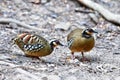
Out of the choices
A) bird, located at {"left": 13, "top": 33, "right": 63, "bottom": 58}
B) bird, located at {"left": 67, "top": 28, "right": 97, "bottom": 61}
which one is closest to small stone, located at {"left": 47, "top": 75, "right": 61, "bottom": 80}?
bird, located at {"left": 13, "top": 33, "right": 63, "bottom": 58}

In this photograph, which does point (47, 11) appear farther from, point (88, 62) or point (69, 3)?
point (88, 62)

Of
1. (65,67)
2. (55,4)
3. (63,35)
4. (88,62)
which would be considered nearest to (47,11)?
(55,4)

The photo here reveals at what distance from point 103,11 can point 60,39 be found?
87.5 inches

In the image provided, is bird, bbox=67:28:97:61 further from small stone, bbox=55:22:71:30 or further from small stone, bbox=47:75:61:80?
small stone, bbox=55:22:71:30

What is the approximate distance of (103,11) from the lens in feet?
A: 38.9

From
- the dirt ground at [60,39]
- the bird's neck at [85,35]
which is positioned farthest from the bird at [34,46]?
the bird's neck at [85,35]

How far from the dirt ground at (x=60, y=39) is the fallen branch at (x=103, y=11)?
0.14 metres

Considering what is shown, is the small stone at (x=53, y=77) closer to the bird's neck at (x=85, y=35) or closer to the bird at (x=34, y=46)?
the bird at (x=34, y=46)

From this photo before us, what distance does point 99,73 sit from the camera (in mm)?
6980

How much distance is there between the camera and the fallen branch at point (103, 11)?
1133 cm

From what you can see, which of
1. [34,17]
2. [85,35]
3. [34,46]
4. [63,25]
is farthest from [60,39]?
[34,46]

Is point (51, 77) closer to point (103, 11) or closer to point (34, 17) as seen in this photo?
point (34, 17)

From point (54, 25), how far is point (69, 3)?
5.75 feet

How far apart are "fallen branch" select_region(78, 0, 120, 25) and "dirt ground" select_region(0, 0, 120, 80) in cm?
14
